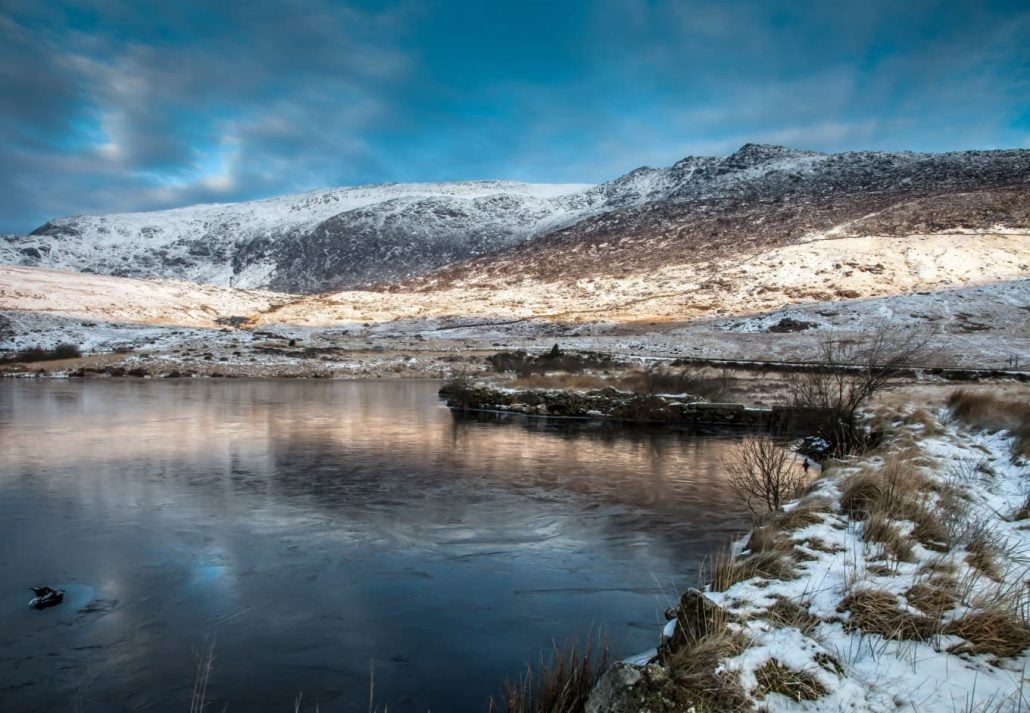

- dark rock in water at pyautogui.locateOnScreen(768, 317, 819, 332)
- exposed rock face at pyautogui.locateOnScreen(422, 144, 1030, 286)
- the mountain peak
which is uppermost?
the mountain peak

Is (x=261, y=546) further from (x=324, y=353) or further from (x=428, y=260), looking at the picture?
(x=428, y=260)

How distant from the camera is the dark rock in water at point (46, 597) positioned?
5879 millimetres

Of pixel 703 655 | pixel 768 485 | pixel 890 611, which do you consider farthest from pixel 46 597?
pixel 768 485

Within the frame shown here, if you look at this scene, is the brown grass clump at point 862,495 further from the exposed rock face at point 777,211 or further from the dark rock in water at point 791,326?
the exposed rock face at point 777,211

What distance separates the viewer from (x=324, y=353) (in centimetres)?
4222

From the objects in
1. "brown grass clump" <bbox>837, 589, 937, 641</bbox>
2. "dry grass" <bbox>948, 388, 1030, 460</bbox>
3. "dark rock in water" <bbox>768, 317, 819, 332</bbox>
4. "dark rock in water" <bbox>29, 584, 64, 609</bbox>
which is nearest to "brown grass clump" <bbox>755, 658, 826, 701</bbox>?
"brown grass clump" <bbox>837, 589, 937, 641</bbox>

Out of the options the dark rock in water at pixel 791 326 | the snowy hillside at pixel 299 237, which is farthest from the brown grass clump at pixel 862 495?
the snowy hillside at pixel 299 237

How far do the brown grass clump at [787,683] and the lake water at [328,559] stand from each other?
6.35ft

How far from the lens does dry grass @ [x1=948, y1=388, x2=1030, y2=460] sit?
28.7 feet

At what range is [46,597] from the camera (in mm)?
5941

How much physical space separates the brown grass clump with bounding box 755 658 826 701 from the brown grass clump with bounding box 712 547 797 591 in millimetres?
1339

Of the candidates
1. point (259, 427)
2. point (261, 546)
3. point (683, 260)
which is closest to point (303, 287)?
point (683, 260)

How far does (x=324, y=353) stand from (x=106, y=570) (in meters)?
36.4

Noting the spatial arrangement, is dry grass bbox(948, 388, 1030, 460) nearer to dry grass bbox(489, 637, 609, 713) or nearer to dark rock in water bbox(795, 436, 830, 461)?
dark rock in water bbox(795, 436, 830, 461)
